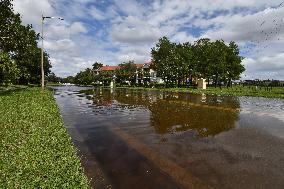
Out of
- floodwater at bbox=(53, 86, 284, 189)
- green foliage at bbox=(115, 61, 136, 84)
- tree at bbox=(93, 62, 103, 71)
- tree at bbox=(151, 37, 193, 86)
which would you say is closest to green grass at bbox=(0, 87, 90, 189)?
floodwater at bbox=(53, 86, 284, 189)

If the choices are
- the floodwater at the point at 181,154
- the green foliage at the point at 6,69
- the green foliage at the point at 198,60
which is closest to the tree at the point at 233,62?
the green foliage at the point at 198,60

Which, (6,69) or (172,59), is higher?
(172,59)

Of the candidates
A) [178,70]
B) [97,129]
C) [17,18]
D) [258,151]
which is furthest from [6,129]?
[178,70]

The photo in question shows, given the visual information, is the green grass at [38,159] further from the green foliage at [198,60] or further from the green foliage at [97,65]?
the green foliage at [97,65]

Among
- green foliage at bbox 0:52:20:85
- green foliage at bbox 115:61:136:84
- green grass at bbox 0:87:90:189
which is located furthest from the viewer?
green foliage at bbox 115:61:136:84

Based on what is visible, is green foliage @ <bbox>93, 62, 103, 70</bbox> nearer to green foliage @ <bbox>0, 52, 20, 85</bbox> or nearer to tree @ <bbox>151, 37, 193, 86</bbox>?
tree @ <bbox>151, 37, 193, 86</bbox>

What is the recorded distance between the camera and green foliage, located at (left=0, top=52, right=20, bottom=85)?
77.2ft

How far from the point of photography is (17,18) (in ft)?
120

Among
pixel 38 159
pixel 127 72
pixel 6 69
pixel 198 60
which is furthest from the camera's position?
pixel 127 72

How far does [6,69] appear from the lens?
24.6 meters

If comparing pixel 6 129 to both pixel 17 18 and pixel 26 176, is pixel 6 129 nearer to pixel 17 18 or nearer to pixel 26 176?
pixel 26 176

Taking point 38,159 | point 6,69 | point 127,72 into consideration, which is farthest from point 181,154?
point 127,72

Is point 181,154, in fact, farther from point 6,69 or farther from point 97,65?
point 97,65

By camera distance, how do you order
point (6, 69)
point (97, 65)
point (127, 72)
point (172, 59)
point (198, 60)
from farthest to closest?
1. point (97, 65)
2. point (127, 72)
3. point (198, 60)
4. point (172, 59)
5. point (6, 69)
